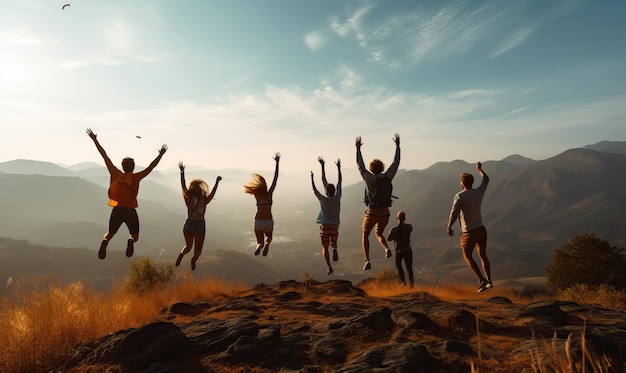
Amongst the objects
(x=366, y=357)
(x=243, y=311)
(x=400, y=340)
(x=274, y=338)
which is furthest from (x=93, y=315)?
(x=400, y=340)

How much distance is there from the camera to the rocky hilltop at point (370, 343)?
459 centimetres

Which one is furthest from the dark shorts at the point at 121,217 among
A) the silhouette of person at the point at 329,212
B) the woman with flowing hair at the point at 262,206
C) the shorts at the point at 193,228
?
the silhouette of person at the point at 329,212

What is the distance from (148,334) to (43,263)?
20464 centimetres

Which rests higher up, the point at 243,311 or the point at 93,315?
the point at 93,315

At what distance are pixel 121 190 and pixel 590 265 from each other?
40.7 m

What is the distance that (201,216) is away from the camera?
10406 mm

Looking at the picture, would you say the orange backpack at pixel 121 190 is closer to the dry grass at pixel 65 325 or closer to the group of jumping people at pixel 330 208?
the group of jumping people at pixel 330 208

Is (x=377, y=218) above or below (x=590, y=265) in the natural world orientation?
above

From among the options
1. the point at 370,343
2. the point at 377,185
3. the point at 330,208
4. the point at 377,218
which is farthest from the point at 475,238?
the point at 370,343

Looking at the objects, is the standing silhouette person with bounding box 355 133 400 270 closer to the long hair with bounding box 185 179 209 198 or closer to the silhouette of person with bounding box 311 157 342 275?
the silhouette of person with bounding box 311 157 342 275

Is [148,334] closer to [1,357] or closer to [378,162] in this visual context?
[1,357]

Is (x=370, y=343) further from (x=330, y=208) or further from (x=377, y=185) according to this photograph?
(x=330, y=208)

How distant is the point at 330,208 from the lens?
36.3 feet

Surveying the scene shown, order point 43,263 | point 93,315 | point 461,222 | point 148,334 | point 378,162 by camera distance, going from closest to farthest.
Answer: point 148,334, point 93,315, point 461,222, point 378,162, point 43,263
